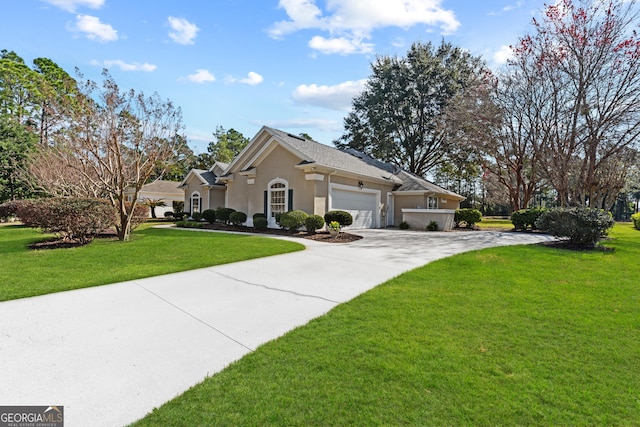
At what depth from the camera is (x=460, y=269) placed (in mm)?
7109

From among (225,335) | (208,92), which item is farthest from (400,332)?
(208,92)

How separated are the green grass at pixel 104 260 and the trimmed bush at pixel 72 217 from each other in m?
0.62

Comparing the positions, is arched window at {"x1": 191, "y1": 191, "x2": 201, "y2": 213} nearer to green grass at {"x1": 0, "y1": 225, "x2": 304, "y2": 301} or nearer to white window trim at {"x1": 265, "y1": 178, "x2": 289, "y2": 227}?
white window trim at {"x1": 265, "y1": 178, "x2": 289, "y2": 227}

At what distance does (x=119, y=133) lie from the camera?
38.3 feet

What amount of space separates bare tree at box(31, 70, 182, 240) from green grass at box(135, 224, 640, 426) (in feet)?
34.4

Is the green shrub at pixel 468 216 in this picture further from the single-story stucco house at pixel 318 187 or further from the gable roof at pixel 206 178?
the gable roof at pixel 206 178

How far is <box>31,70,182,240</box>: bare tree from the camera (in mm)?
11086

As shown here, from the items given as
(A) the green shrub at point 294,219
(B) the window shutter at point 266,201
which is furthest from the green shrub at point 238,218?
(A) the green shrub at point 294,219

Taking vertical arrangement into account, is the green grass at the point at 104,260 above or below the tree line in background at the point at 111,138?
below

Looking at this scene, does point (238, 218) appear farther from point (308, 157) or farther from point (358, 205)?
point (358, 205)

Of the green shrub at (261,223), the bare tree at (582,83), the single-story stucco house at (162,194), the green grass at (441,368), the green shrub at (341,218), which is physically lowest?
the green grass at (441,368)

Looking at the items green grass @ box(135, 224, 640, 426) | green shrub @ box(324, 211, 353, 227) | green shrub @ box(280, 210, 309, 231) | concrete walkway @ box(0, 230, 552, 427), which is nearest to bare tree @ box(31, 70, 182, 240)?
green shrub @ box(280, 210, 309, 231)

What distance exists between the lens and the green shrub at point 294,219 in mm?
14281

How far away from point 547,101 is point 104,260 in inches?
788
